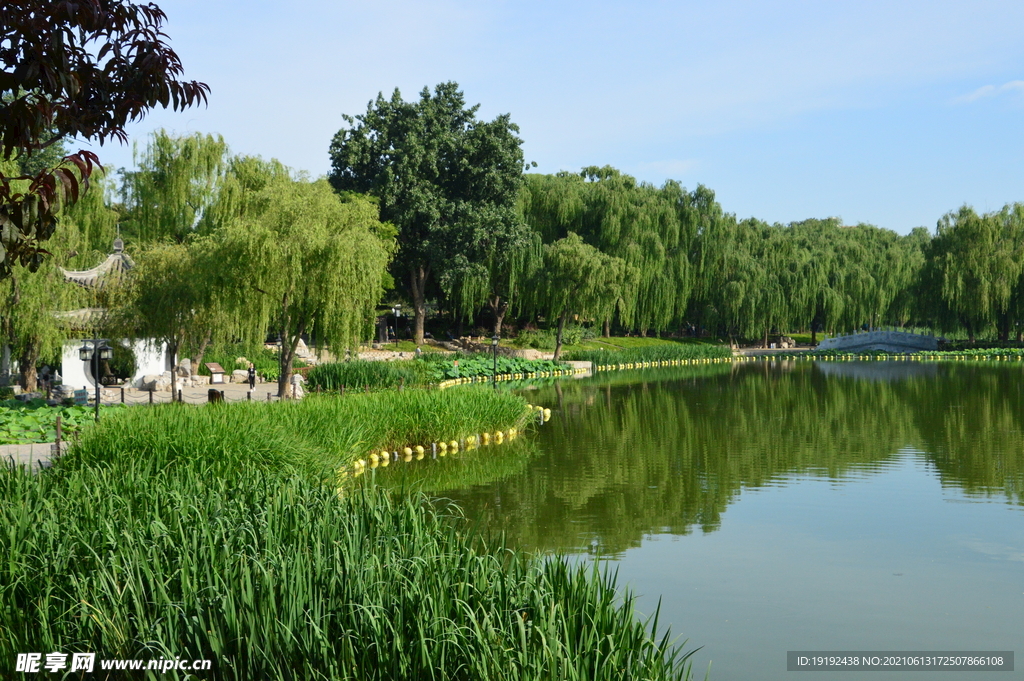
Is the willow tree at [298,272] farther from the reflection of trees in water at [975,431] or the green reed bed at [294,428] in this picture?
the reflection of trees in water at [975,431]

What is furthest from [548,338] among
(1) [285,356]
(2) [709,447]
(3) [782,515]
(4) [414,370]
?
(3) [782,515]

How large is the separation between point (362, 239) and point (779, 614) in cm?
1573

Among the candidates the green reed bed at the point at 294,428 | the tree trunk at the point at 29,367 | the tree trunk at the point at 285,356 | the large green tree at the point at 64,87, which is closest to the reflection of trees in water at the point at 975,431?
the green reed bed at the point at 294,428

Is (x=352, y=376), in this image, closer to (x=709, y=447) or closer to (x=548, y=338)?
(x=709, y=447)

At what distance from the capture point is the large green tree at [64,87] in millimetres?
4961

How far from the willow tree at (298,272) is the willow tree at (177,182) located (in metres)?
11.1

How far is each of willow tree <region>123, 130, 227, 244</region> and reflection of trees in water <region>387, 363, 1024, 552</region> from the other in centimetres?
1364

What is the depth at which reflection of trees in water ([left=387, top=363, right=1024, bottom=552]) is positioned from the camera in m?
11.7

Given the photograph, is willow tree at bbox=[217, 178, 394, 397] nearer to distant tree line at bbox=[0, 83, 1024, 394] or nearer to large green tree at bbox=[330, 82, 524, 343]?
distant tree line at bbox=[0, 83, 1024, 394]

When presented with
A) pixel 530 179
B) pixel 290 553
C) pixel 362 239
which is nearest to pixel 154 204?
pixel 362 239

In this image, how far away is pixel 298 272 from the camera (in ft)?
65.5

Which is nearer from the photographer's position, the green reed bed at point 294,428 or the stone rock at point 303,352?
the green reed bed at point 294,428

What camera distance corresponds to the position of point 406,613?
16.5 feet

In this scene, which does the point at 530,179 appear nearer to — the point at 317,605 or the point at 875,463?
the point at 875,463
